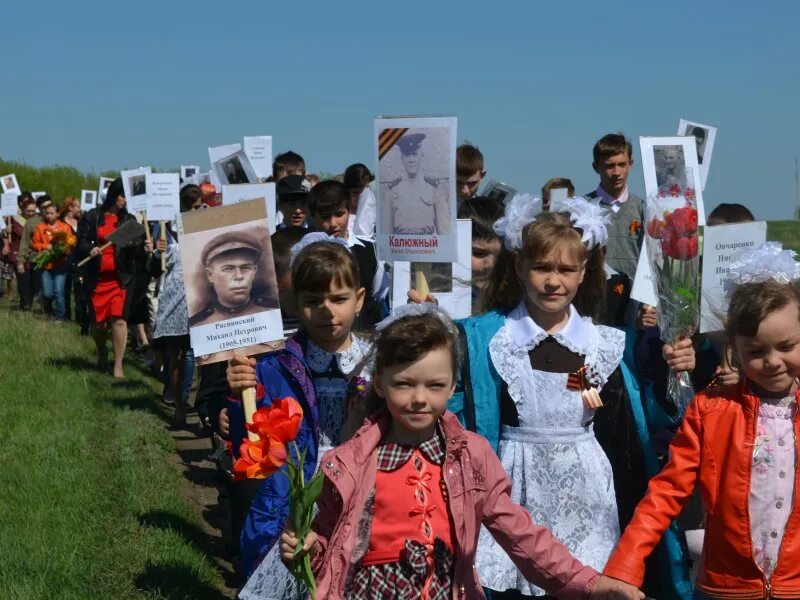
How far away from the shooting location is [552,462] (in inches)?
177

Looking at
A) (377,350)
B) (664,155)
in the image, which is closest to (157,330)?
(664,155)

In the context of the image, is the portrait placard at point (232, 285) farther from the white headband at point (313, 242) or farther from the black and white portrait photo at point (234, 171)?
the black and white portrait photo at point (234, 171)

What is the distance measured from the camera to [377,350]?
155 inches

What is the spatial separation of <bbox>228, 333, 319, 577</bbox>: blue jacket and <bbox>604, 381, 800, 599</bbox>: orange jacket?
3.86 ft

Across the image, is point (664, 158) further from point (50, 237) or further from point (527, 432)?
point (50, 237)

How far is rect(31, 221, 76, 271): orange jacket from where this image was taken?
20.8 m

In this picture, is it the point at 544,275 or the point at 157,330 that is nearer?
the point at 544,275

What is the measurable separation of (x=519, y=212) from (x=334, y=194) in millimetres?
2919

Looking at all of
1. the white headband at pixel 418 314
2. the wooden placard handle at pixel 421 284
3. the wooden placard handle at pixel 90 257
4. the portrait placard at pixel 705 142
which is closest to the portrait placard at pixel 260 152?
the wooden placard handle at pixel 90 257

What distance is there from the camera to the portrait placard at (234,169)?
9992 millimetres

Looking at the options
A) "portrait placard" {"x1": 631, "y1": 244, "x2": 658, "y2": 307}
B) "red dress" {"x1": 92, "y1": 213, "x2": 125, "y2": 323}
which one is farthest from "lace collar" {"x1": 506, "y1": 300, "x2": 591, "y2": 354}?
"red dress" {"x1": 92, "y1": 213, "x2": 125, "y2": 323}

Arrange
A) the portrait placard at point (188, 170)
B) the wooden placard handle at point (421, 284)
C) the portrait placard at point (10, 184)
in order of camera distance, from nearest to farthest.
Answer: the wooden placard handle at point (421, 284)
the portrait placard at point (188, 170)
the portrait placard at point (10, 184)

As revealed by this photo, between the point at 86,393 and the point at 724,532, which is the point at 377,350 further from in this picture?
the point at 86,393

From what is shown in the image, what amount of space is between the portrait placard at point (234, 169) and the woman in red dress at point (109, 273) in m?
3.85
